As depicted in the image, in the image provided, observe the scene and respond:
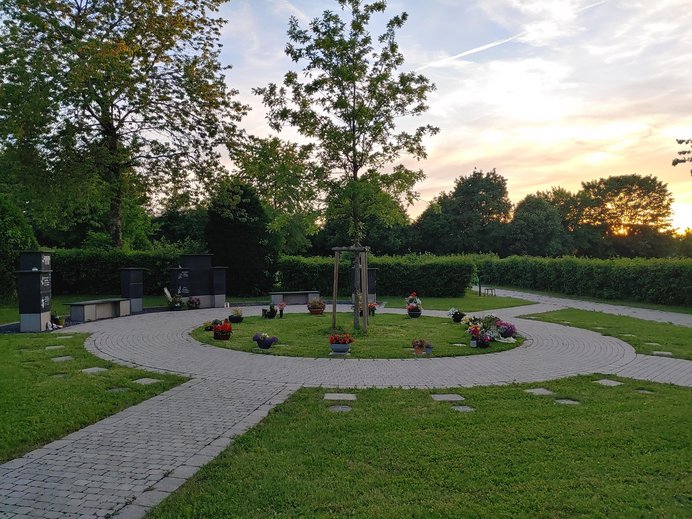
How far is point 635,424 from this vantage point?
205 inches

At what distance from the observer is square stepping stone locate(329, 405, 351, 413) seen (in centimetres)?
574

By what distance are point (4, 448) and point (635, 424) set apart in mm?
6512

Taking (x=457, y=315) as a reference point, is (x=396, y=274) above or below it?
above

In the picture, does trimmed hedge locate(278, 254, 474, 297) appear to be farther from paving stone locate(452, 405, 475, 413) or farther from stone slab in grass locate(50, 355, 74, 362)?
paving stone locate(452, 405, 475, 413)

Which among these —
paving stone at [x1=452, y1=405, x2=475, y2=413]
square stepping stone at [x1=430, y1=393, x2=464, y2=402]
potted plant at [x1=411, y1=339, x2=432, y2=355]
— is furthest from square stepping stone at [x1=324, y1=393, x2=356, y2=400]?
potted plant at [x1=411, y1=339, x2=432, y2=355]

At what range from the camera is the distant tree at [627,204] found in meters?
54.1

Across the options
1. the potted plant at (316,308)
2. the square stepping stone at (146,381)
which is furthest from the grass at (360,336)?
the square stepping stone at (146,381)

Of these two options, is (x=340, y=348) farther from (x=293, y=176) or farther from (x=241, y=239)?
(x=241, y=239)

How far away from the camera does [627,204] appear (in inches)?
2189

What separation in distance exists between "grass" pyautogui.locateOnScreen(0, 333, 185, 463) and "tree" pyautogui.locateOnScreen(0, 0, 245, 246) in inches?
492

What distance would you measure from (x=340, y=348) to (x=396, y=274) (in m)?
15.2

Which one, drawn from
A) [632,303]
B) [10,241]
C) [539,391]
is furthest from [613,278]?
[10,241]

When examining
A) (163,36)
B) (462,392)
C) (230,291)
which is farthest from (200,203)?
(462,392)

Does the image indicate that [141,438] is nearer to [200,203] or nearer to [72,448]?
[72,448]
